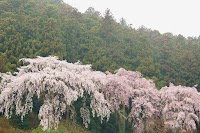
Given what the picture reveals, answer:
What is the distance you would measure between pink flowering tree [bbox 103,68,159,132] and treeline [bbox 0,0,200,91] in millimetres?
8935

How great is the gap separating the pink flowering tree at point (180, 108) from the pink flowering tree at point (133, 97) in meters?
0.88

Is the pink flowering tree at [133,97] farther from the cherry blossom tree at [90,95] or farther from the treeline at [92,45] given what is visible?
the treeline at [92,45]

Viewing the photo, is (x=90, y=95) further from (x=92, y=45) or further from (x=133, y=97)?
(x=92, y=45)

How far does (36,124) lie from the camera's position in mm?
19219

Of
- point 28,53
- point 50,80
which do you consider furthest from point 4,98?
point 28,53

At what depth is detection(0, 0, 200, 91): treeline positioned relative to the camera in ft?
106

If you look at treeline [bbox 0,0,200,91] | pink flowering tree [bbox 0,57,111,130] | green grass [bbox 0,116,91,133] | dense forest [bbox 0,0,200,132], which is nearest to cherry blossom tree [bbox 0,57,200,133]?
pink flowering tree [bbox 0,57,111,130]

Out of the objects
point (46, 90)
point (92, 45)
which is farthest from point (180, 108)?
point (92, 45)

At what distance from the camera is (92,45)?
127 ft

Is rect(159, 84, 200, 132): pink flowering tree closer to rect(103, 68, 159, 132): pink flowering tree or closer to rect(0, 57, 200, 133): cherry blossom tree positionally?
rect(0, 57, 200, 133): cherry blossom tree

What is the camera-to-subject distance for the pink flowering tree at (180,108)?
22.1 meters

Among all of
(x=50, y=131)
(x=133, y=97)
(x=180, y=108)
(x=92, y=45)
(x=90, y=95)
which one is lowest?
(x=50, y=131)

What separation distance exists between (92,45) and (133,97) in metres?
16.5

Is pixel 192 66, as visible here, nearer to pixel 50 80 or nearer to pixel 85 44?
pixel 85 44
